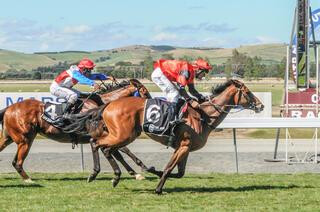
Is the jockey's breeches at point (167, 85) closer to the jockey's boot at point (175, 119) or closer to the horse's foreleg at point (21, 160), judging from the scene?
the jockey's boot at point (175, 119)

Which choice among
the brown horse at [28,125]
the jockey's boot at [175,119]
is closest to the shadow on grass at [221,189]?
the jockey's boot at [175,119]

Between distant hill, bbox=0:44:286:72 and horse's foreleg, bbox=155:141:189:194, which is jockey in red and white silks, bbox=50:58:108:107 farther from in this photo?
distant hill, bbox=0:44:286:72

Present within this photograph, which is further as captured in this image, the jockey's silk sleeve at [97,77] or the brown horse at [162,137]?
the jockey's silk sleeve at [97,77]

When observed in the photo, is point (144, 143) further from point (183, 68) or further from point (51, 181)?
point (183, 68)

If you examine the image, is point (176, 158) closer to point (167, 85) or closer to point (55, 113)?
point (167, 85)

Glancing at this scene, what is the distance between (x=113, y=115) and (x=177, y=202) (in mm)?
1590

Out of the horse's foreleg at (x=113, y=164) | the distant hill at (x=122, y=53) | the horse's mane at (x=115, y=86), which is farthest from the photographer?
the distant hill at (x=122, y=53)

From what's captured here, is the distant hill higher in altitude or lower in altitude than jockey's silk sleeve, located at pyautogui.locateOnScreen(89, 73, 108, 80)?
lower

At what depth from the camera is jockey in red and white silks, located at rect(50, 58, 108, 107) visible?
1142cm

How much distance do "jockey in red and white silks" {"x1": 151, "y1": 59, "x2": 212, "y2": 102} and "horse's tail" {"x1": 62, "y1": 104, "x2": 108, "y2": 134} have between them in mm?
1078

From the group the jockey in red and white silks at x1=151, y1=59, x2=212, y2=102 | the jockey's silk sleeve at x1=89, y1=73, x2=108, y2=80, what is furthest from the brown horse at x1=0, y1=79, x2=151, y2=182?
the jockey in red and white silks at x1=151, y1=59, x2=212, y2=102

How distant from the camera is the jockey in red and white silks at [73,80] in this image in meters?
11.4

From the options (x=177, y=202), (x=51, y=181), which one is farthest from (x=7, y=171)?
(x=177, y=202)

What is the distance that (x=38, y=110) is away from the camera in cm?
1126
